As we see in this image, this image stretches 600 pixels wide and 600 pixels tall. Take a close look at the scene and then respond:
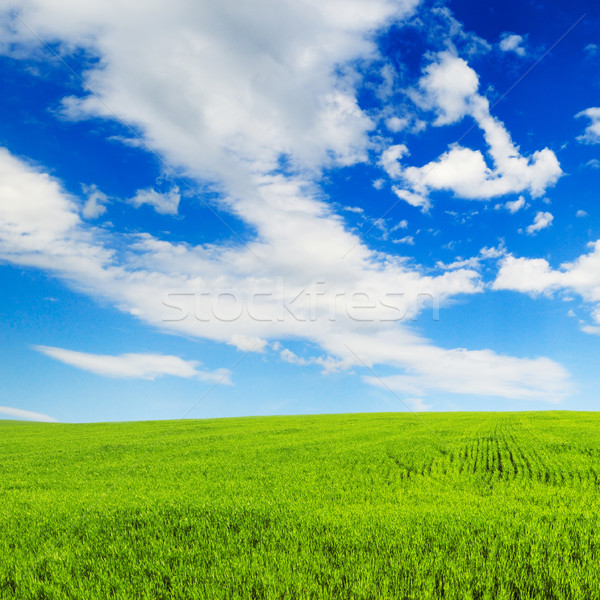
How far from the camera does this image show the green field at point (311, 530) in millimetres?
5895

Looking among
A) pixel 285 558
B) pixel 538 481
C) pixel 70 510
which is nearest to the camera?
pixel 285 558

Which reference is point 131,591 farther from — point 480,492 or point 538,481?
point 538,481

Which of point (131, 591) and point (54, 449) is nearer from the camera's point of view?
point (131, 591)

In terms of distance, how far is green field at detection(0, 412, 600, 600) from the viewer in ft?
19.3

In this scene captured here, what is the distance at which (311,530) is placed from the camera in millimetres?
7711

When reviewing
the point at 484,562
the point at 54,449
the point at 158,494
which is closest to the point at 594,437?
the point at 484,562

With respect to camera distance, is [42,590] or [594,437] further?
[594,437]

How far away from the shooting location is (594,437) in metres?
21.0

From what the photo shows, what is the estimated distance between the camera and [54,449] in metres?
25.1

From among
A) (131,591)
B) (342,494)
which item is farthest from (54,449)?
(131,591)

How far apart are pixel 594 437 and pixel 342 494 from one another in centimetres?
1674

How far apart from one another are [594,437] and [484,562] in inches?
747

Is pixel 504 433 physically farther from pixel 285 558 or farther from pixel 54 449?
pixel 54 449

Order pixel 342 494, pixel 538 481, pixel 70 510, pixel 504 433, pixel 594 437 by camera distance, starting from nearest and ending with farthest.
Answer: pixel 70 510 < pixel 342 494 < pixel 538 481 < pixel 594 437 < pixel 504 433
